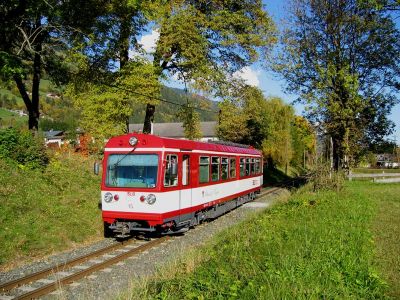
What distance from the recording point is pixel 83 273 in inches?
355

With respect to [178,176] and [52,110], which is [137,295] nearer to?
[178,176]

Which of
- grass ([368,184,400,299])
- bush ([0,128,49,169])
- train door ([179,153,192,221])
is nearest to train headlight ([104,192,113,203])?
train door ([179,153,192,221])

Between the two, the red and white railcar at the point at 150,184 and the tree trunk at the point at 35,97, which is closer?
the red and white railcar at the point at 150,184

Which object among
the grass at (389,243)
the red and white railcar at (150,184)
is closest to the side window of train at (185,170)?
the red and white railcar at (150,184)

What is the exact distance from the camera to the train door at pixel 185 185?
1313 cm

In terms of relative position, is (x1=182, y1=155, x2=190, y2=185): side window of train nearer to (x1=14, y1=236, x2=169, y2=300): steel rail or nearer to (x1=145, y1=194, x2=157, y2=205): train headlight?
(x1=145, y1=194, x2=157, y2=205): train headlight

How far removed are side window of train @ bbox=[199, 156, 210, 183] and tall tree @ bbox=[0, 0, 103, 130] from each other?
23.4ft

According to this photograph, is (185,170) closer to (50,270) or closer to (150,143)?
(150,143)

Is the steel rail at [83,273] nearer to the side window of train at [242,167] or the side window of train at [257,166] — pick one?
the side window of train at [242,167]

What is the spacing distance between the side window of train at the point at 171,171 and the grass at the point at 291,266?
253cm

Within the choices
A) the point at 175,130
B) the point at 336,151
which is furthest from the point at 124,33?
the point at 175,130

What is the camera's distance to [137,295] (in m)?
6.17

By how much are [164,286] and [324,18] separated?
75.2 ft

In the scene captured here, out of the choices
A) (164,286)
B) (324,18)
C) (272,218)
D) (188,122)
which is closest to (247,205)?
(188,122)
